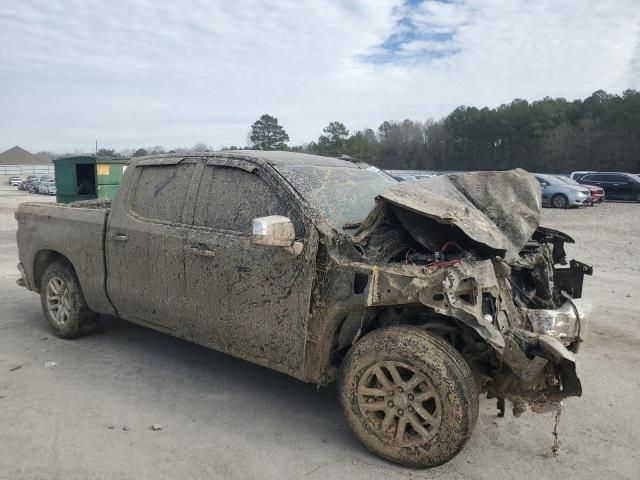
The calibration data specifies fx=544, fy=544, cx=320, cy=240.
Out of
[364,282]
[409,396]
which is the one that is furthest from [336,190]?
[409,396]

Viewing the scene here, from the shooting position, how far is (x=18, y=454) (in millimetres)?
3400

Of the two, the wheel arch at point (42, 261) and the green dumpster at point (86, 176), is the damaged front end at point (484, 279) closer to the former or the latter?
the wheel arch at point (42, 261)

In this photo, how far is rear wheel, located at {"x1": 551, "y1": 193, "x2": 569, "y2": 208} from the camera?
913 inches

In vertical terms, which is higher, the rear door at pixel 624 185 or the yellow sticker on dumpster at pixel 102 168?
the yellow sticker on dumpster at pixel 102 168

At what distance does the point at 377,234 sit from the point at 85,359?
10.2 ft

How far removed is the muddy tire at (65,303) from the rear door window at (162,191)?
126cm

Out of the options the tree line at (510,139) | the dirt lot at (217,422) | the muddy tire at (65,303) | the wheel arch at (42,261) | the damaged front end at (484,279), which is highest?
the tree line at (510,139)

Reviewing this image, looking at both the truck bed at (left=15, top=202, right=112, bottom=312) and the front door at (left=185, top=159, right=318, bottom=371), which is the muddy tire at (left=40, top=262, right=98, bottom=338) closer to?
the truck bed at (left=15, top=202, right=112, bottom=312)

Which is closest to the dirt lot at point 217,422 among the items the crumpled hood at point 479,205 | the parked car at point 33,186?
the crumpled hood at point 479,205

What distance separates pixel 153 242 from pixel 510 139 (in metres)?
52.8

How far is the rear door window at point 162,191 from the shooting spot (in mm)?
4496

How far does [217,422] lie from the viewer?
382 cm

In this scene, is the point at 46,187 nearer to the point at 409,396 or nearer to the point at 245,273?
the point at 245,273

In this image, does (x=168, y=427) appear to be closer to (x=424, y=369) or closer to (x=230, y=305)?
(x=230, y=305)
